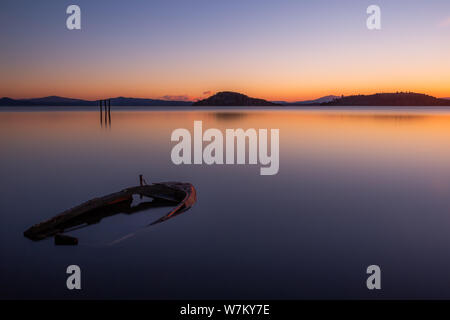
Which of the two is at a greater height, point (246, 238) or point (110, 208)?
point (110, 208)

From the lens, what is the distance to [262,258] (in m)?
8.45

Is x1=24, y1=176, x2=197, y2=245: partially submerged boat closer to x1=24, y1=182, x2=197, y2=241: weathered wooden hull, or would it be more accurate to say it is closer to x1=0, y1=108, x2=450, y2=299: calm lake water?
x1=24, y1=182, x2=197, y2=241: weathered wooden hull

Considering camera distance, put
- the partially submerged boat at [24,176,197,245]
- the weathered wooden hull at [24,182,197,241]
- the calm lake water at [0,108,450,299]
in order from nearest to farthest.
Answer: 1. the calm lake water at [0,108,450,299]
2. the partially submerged boat at [24,176,197,245]
3. the weathered wooden hull at [24,182,197,241]

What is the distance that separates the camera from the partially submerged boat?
30.3 ft

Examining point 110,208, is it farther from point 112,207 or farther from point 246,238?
point 246,238

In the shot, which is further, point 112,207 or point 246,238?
point 112,207

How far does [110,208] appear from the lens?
457 inches

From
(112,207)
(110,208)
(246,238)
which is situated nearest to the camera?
(246,238)

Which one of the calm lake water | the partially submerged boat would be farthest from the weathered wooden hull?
the calm lake water

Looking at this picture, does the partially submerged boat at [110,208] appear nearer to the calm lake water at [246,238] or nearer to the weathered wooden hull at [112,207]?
the weathered wooden hull at [112,207]

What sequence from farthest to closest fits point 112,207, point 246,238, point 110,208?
point 112,207 → point 110,208 → point 246,238

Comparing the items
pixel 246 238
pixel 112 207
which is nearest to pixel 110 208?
pixel 112 207

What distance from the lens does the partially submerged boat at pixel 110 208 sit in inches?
363

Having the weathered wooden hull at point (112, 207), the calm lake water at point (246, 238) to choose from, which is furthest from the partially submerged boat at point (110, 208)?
the calm lake water at point (246, 238)
